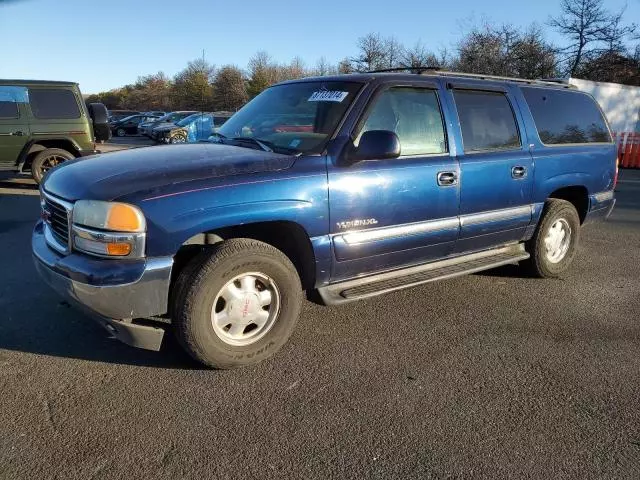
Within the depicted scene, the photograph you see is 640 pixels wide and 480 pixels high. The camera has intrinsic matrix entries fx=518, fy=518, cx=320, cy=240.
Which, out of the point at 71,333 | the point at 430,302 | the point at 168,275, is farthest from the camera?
the point at 430,302

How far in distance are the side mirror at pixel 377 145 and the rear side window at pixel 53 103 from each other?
850cm

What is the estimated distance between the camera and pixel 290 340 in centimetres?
372

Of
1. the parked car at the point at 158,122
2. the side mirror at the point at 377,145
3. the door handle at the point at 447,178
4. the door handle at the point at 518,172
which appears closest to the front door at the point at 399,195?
the door handle at the point at 447,178

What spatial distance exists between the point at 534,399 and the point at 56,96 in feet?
33.0

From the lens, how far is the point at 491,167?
427 centimetres

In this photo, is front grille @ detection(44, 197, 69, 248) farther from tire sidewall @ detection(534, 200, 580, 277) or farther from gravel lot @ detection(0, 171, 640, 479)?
tire sidewall @ detection(534, 200, 580, 277)

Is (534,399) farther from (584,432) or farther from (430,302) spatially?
(430,302)

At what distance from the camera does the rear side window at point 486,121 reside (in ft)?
13.9

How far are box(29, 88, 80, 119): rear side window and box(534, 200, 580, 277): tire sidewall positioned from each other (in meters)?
8.85

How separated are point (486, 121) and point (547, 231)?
136 centimetres

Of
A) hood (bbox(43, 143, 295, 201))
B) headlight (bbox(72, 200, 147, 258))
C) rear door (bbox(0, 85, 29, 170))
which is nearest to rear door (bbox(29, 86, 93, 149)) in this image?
rear door (bbox(0, 85, 29, 170))

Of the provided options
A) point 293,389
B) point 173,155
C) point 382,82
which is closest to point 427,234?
point 382,82

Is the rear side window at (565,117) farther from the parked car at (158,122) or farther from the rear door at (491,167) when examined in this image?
the parked car at (158,122)

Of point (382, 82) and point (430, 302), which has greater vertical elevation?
point (382, 82)
